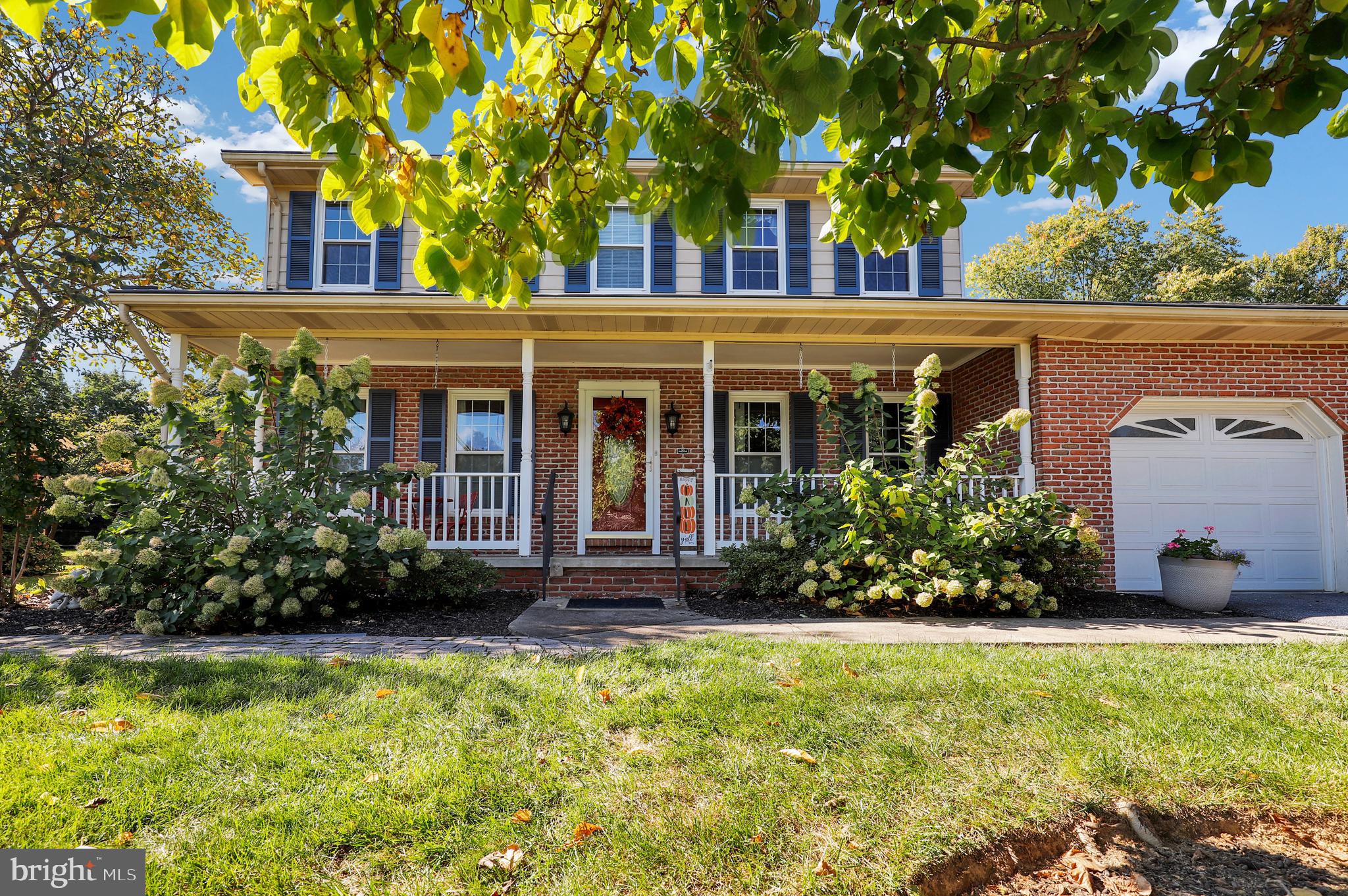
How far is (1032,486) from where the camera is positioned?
7.62 metres

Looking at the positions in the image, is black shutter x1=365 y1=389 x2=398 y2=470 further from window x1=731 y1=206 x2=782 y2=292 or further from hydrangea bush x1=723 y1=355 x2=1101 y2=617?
hydrangea bush x1=723 y1=355 x2=1101 y2=617

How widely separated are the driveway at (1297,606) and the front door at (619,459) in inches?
254

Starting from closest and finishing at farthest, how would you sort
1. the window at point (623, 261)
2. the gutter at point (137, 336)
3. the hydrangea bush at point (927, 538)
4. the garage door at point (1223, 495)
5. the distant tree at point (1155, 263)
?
the hydrangea bush at point (927, 538) < the gutter at point (137, 336) < the garage door at point (1223, 495) < the window at point (623, 261) < the distant tree at point (1155, 263)

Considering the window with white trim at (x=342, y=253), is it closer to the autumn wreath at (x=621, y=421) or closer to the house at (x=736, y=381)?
the house at (x=736, y=381)

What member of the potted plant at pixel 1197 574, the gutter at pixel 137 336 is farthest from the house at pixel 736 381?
the potted plant at pixel 1197 574

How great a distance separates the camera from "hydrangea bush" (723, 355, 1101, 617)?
585cm

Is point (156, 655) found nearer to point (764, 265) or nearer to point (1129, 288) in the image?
point (764, 265)

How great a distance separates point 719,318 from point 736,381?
2.09m

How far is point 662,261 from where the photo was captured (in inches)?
376

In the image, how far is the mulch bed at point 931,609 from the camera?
5.95 m

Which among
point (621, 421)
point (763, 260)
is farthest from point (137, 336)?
point (763, 260)

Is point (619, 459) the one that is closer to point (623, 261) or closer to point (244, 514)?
point (623, 261)

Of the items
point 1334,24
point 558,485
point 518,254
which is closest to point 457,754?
point 518,254

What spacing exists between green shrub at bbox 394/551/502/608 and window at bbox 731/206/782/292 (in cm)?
555
